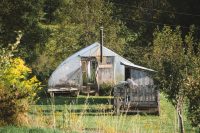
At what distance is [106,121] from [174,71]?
471 centimetres

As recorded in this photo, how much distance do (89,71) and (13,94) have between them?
63.9 ft

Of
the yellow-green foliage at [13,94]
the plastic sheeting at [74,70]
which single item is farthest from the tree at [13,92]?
the plastic sheeting at [74,70]

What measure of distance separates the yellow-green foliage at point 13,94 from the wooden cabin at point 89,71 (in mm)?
16985

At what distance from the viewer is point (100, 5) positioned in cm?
4316

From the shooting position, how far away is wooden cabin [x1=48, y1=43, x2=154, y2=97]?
3147 cm

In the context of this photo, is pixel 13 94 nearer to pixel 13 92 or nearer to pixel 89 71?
pixel 13 92

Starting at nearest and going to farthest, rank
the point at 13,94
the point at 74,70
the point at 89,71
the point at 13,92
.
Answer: the point at 13,94
the point at 13,92
the point at 74,70
the point at 89,71

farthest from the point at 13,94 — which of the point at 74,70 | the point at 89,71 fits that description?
the point at 89,71

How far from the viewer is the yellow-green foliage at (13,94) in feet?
42.8

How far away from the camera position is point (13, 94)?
43.0ft

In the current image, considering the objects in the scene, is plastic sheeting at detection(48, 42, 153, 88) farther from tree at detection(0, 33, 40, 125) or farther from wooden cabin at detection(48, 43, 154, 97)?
A: tree at detection(0, 33, 40, 125)

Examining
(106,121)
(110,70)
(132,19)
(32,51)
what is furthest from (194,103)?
(132,19)

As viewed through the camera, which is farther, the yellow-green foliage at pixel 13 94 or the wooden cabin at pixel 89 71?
the wooden cabin at pixel 89 71

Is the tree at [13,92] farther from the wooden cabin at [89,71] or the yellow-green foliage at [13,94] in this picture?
the wooden cabin at [89,71]
